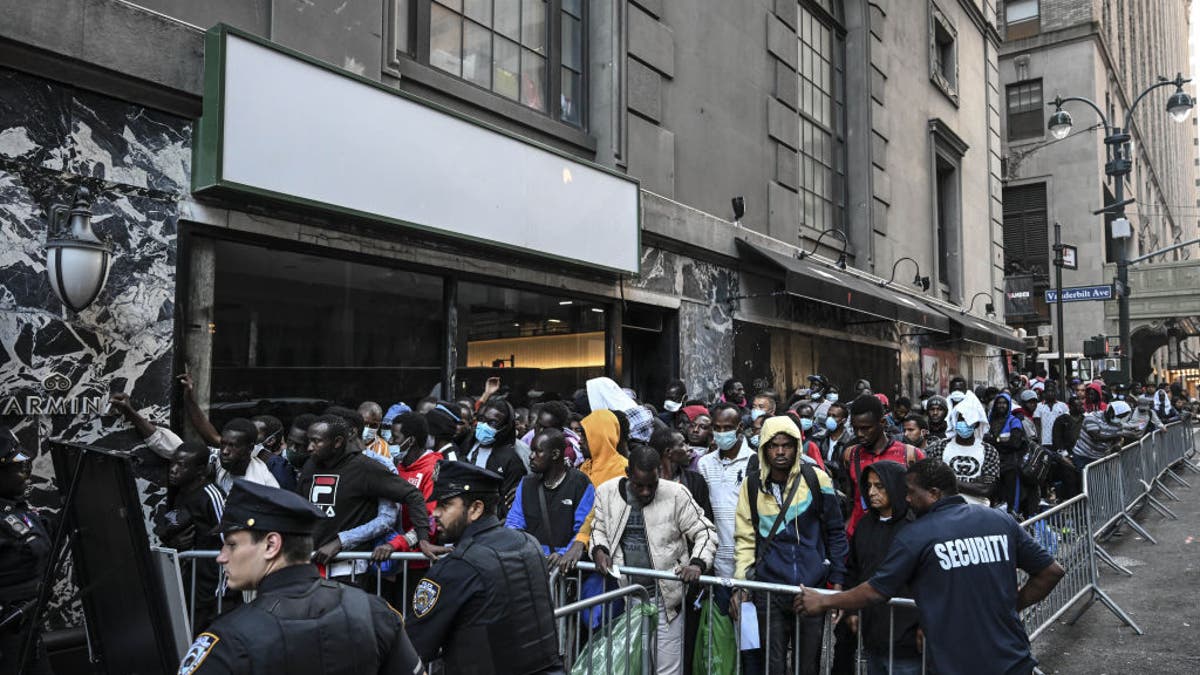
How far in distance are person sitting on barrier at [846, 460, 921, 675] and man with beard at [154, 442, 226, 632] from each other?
3.80 metres

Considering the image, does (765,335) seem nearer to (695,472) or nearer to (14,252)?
(695,472)

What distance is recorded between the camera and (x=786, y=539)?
5.12m

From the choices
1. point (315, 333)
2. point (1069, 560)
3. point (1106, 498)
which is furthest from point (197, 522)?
point (1106, 498)

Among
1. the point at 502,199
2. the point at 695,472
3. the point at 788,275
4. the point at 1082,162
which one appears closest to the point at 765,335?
the point at 788,275

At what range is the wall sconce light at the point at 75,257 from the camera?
5.87 m

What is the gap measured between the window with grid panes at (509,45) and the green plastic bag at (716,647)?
655 cm

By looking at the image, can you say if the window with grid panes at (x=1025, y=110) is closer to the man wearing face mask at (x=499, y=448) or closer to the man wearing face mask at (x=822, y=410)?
the man wearing face mask at (x=822, y=410)

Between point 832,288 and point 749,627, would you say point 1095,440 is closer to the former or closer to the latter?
point 832,288

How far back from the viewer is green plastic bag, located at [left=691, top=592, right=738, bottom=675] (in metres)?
5.10

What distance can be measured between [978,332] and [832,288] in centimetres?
930

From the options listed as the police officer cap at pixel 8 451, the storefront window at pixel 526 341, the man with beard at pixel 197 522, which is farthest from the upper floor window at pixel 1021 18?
the police officer cap at pixel 8 451

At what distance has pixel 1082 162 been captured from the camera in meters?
42.4

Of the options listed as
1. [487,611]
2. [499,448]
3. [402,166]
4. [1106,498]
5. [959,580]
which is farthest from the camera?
[1106,498]

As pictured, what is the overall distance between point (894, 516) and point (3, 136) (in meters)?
6.25
